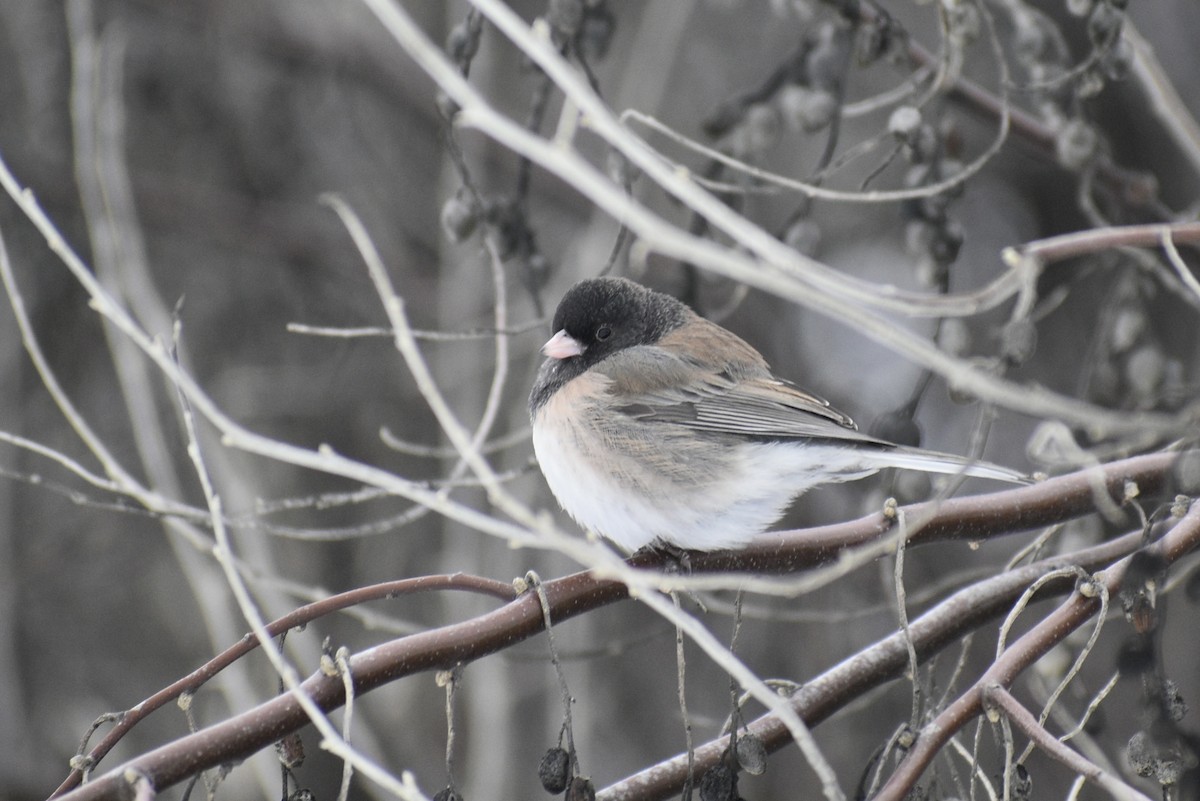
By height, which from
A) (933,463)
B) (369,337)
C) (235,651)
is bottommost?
(369,337)

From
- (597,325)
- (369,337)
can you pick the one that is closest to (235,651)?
(597,325)

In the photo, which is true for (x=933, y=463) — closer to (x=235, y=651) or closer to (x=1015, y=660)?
(x=1015, y=660)

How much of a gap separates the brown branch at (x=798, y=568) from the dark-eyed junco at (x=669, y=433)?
6.7 inches

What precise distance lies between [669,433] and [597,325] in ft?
1.11

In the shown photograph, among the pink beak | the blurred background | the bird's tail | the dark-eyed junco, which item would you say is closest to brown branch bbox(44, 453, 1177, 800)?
the bird's tail

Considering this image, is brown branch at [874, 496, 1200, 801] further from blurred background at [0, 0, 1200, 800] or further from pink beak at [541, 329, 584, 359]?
blurred background at [0, 0, 1200, 800]

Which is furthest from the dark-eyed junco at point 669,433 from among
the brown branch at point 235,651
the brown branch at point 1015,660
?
the brown branch at point 235,651

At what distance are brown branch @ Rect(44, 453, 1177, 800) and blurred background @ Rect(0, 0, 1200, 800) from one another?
1.72 metres

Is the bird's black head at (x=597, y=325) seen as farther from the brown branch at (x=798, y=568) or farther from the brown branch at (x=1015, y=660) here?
the brown branch at (x=1015, y=660)

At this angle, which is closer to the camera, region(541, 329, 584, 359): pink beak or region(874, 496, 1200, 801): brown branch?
region(874, 496, 1200, 801): brown branch

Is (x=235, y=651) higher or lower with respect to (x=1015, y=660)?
lower

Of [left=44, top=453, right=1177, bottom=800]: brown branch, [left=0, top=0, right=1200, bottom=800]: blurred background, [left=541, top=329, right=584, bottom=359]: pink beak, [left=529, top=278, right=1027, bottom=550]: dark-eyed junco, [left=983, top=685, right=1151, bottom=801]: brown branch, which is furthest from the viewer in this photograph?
[left=0, top=0, right=1200, bottom=800]: blurred background

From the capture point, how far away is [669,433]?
238 centimetres

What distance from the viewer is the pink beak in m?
2.48
